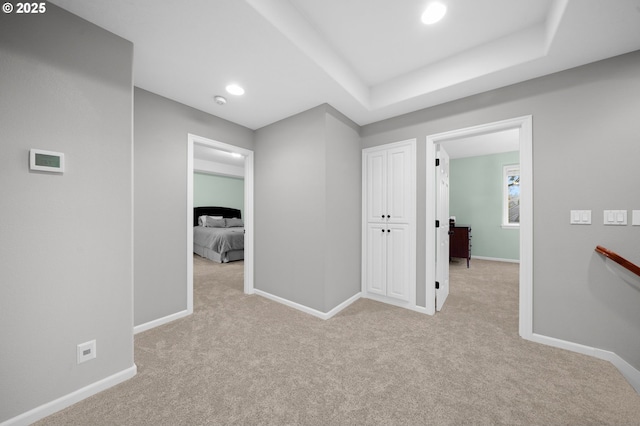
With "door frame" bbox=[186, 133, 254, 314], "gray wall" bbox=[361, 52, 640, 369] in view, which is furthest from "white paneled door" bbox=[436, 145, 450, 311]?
"door frame" bbox=[186, 133, 254, 314]

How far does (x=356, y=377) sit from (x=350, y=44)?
2665 millimetres

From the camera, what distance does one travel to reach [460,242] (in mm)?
4766

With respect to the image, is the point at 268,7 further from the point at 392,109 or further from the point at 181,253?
the point at 181,253

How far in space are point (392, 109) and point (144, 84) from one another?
2.56 metres

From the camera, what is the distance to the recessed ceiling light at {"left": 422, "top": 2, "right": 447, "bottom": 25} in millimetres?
1604

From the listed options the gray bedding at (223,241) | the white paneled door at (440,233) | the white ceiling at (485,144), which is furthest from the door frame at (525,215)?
the gray bedding at (223,241)

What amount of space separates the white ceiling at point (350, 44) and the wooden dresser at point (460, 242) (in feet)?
10.7

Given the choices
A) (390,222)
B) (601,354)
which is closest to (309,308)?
(390,222)

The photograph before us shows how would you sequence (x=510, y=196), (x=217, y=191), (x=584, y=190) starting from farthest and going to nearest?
(x=217, y=191), (x=510, y=196), (x=584, y=190)

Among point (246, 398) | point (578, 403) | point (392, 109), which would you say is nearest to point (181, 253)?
point (246, 398)

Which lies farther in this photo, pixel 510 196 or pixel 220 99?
pixel 510 196

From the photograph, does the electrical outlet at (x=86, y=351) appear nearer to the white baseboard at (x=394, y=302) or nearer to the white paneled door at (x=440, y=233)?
the white baseboard at (x=394, y=302)

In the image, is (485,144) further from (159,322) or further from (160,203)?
(159,322)

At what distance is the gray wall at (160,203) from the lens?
7.22 ft
